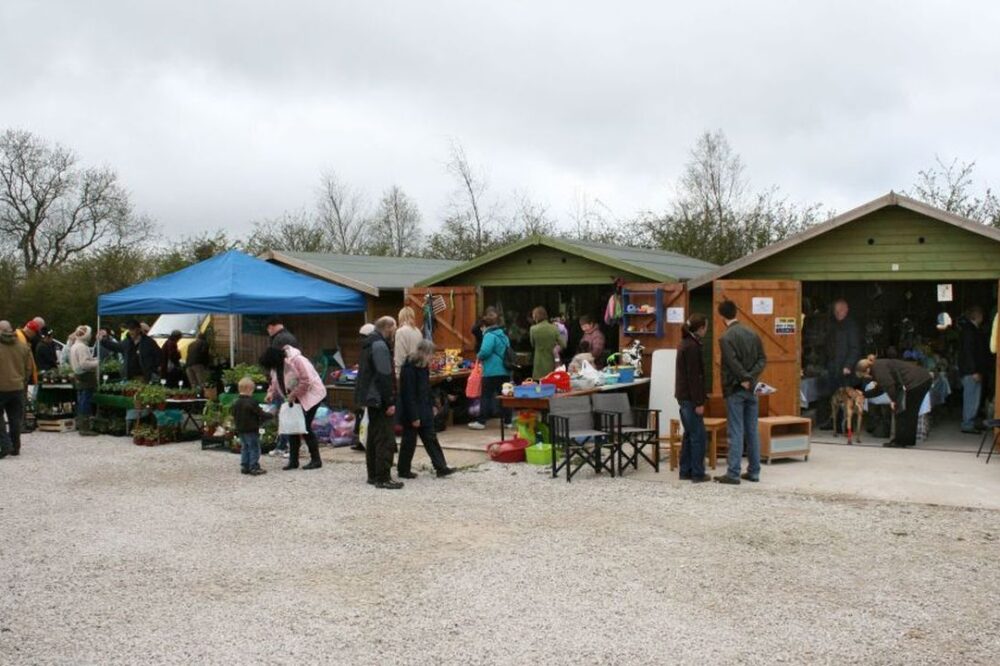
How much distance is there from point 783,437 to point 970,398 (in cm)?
344

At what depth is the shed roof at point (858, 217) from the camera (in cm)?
1083

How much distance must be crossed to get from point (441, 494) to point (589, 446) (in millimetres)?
2335

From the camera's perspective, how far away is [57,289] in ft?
84.7

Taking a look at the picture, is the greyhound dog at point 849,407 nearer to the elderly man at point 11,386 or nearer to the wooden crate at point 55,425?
the elderly man at point 11,386

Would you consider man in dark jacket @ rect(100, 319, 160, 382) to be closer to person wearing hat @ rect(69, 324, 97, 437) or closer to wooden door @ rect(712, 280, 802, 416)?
person wearing hat @ rect(69, 324, 97, 437)

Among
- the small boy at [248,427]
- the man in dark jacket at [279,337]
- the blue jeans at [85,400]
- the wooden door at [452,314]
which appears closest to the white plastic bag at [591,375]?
the wooden door at [452,314]

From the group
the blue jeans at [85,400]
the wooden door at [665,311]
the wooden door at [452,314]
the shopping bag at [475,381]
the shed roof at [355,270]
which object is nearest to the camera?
the wooden door at [665,311]

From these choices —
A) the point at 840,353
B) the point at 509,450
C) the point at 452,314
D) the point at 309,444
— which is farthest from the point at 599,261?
the point at 309,444

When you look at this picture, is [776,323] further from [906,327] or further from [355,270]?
[355,270]

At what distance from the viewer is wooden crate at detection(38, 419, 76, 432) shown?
46.4ft

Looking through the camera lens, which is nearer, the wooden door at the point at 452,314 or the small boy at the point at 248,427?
the small boy at the point at 248,427

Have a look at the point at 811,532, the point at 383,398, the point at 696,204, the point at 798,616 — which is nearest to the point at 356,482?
the point at 383,398

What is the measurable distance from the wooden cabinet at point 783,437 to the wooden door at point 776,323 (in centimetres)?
156

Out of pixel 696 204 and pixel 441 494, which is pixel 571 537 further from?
pixel 696 204
